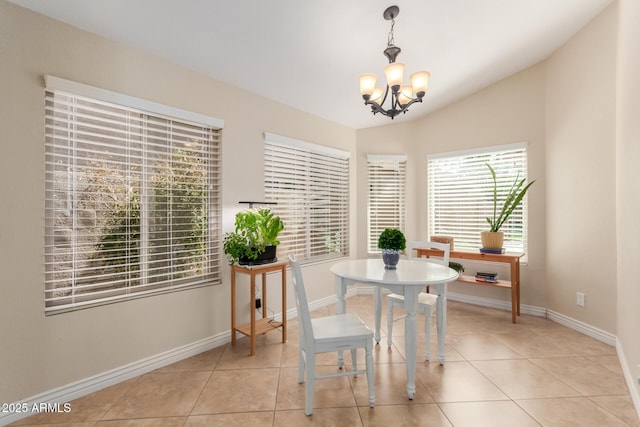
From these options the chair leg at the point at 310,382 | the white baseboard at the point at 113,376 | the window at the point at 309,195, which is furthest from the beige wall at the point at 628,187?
the white baseboard at the point at 113,376

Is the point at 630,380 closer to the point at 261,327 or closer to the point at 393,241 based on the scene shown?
the point at 393,241

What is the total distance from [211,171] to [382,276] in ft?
5.90

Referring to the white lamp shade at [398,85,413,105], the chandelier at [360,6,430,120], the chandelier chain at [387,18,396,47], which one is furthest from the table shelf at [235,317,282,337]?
the chandelier chain at [387,18,396,47]

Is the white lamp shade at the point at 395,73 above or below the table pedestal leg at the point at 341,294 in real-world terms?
above

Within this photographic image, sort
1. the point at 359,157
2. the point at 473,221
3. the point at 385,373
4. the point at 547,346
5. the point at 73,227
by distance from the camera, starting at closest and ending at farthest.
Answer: the point at 73,227 → the point at 385,373 → the point at 547,346 → the point at 473,221 → the point at 359,157

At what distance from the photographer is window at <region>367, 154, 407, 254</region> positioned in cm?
462

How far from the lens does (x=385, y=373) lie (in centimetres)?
235

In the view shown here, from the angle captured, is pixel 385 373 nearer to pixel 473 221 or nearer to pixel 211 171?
pixel 211 171

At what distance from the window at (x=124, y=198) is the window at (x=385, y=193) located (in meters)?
2.45

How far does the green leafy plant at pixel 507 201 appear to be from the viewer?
3517 millimetres

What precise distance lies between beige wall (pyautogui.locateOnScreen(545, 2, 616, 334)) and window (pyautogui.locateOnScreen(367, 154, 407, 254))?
5.80ft

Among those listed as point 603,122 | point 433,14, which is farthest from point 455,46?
point 603,122

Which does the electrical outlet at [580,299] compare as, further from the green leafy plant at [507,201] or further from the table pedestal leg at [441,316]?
the table pedestal leg at [441,316]

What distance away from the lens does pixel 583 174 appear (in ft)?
10.1
